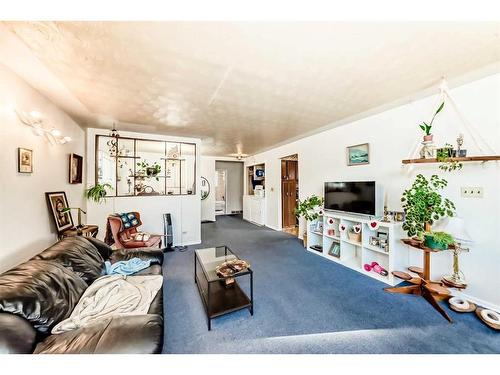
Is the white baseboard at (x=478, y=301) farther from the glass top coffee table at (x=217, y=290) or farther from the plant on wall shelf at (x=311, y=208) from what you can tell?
the glass top coffee table at (x=217, y=290)

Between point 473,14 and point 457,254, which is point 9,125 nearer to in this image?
point 473,14

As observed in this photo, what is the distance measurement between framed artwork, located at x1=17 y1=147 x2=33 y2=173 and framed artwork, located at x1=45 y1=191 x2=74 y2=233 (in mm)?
500

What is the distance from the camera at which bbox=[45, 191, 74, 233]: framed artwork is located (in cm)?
235

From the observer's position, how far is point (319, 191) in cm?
408

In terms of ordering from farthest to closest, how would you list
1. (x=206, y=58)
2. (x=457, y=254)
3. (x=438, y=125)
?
(x=438, y=125) < (x=457, y=254) < (x=206, y=58)

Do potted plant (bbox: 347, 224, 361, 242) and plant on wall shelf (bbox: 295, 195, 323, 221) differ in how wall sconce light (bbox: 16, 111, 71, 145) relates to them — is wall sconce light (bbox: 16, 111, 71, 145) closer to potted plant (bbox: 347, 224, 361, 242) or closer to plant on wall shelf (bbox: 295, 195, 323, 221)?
plant on wall shelf (bbox: 295, 195, 323, 221)

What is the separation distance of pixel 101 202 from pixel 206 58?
3499 millimetres

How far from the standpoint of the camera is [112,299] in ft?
5.13

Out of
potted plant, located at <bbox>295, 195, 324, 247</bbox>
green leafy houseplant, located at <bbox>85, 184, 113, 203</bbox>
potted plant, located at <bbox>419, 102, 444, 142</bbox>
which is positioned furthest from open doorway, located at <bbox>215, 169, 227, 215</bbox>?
potted plant, located at <bbox>419, 102, 444, 142</bbox>

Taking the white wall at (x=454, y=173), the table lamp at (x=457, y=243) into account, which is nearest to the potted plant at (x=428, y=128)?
the white wall at (x=454, y=173)

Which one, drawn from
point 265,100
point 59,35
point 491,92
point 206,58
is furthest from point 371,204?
point 59,35

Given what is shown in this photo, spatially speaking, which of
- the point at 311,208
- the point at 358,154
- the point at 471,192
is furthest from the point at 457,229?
the point at 311,208

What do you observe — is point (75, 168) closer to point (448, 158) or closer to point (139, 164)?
point (139, 164)
